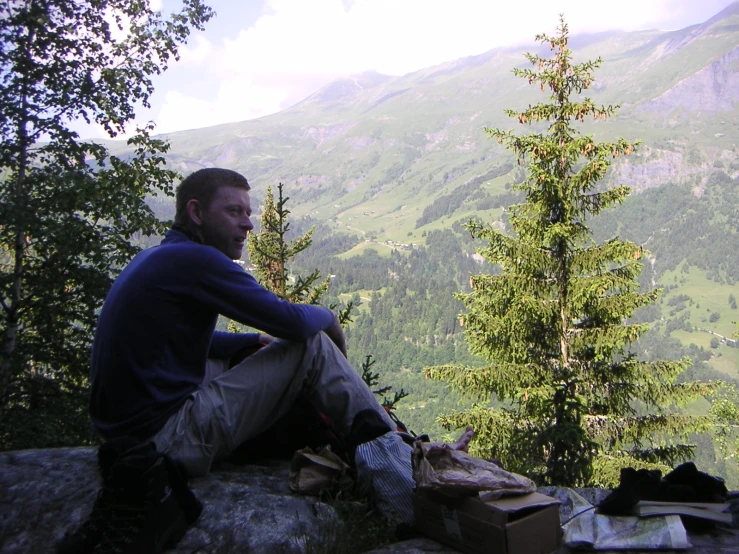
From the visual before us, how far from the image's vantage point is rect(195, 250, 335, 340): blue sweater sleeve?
11.0 feet

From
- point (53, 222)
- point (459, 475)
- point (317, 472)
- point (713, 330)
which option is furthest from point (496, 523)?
point (713, 330)

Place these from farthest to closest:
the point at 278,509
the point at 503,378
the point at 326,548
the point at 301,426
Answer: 1. the point at 503,378
2. the point at 301,426
3. the point at 278,509
4. the point at 326,548

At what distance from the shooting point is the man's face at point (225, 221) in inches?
144

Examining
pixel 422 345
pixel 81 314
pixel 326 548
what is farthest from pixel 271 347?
pixel 422 345

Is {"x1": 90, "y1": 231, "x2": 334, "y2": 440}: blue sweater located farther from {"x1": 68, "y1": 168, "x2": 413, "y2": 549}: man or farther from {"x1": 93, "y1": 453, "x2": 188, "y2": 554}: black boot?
{"x1": 93, "y1": 453, "x2": 188, "y2": 554}: black boot

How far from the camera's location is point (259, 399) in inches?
140

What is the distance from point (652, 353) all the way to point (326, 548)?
172397mm

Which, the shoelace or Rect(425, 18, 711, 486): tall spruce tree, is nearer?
the shoelace

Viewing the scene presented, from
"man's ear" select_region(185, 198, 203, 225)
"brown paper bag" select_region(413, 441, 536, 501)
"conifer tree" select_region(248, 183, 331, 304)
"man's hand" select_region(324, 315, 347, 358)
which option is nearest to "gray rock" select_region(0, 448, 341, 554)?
"brown paper bag" select_region(413, 441, 536, 501)

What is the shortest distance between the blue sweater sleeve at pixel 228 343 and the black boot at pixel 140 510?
4.23 ft

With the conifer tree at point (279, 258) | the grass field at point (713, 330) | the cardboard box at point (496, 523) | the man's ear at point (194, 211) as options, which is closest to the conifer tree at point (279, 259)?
the conifer tree at point (279, 258)

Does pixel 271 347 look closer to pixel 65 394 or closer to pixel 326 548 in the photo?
pixel 326 548

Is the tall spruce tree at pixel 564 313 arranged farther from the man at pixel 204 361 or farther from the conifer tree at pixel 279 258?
the man at pixel 204 361

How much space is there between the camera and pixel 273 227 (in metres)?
16.9
